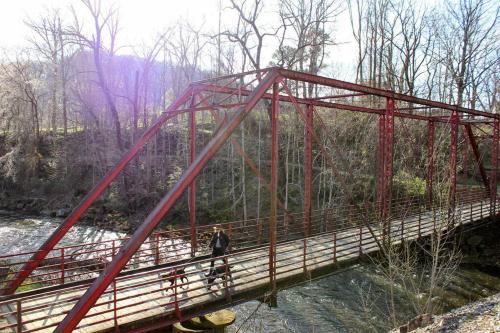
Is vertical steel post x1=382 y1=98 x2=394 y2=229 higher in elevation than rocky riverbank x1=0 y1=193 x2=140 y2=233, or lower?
higher

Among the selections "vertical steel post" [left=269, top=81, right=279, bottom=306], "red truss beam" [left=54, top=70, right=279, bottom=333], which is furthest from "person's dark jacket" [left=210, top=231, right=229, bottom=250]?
"red truss beam" [left=54, top=70, right=279, bottom=333]

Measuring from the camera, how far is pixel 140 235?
6.48 metres

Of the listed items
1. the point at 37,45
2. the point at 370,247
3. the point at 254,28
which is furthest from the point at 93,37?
the point at 370,247

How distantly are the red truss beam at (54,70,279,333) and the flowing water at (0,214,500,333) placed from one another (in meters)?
5.43

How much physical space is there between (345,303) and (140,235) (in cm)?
1073

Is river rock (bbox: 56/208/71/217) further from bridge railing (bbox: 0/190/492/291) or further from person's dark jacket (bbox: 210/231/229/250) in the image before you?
person's dark jacket (bbox: 210/231/229/250)

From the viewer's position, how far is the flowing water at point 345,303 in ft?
42.8

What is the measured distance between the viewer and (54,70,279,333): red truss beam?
595 cm

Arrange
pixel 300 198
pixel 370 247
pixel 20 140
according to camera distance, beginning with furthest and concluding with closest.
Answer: pixel 20 140, pixel 300 198, pixel 370 247

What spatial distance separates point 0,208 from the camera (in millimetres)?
33469

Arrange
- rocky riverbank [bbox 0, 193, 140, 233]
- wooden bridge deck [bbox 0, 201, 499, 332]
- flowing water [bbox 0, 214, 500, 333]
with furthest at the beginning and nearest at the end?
rocky riverbank [bbox 0, 193, 140, 233]
flowing water [bbox 0, 214, 500, 333]
wooden bridge deck [bbox 0, 201, 499, 332]

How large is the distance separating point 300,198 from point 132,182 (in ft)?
44.7

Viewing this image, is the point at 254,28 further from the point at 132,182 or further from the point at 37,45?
the point at 37,45

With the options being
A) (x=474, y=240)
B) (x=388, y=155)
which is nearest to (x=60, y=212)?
(x=388, y=155)
